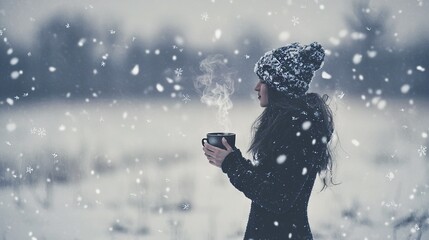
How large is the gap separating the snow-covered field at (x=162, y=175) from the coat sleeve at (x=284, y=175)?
2355 mm

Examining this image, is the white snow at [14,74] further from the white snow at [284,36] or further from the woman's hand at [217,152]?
the woman's hand at [217,152]

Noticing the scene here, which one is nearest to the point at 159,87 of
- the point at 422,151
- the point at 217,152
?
the point at 217,152

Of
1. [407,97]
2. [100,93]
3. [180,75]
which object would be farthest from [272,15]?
[100,93]

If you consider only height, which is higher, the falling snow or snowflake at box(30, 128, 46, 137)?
the falling snow

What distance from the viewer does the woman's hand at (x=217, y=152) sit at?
167cm

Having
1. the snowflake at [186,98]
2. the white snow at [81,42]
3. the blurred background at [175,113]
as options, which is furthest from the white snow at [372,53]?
the white snow at [81,42]

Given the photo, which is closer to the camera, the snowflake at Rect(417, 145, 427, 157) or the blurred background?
the blurred background

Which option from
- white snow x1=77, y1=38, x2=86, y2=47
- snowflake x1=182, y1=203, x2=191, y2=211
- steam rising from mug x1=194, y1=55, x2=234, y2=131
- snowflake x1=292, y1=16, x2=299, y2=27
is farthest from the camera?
snowflake x1=182, y1=203, x2=191, y2=211

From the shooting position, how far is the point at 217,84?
2934 millimetres

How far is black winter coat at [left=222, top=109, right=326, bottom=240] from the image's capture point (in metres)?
1.43

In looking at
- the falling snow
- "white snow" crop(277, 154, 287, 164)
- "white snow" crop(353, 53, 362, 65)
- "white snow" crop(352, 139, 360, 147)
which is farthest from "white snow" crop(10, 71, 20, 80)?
"white snow" crop(352, 139, 360, 147)

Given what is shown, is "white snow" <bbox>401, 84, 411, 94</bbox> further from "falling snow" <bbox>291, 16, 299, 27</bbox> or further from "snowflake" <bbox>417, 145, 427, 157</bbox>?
"falling snow" <bbox>291, 16, 299, 27</bbox>

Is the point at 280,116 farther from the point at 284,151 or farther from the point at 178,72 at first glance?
the point at 178,72

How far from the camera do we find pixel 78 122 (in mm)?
4023
